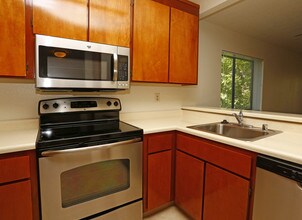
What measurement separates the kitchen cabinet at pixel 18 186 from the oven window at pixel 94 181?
176 mm

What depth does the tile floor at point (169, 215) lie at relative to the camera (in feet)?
5.72

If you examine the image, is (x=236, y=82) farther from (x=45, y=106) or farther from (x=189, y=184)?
(x=45, y=106)

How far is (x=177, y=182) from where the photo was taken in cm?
177

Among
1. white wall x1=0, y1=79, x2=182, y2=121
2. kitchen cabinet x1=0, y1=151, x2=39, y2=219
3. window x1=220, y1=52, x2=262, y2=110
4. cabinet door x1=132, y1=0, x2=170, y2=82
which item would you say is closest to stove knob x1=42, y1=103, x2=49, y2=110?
white wall x1=0, y1=79, x2=182, y2=121

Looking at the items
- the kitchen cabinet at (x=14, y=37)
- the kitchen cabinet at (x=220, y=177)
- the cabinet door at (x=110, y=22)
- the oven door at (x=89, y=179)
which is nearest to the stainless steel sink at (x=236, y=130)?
the kitchen cabinet at (x=220, y=177)

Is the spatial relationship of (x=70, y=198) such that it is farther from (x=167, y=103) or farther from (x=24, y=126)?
(x=167, y=103)

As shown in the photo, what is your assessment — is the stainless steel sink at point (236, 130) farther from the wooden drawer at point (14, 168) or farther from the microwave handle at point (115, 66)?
the wooden drawer at point (14, 168)

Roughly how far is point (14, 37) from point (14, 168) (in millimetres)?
871

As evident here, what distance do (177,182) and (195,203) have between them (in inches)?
10.1

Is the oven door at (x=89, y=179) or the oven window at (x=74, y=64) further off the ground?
the oven window at (x=74, y=64)

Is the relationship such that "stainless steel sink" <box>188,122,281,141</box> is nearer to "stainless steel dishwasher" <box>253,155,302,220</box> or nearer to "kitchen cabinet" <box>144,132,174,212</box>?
"kitchen cabinet" <box>144,132,174,212</box>

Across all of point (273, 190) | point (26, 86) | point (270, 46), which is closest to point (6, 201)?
point (26, 86)

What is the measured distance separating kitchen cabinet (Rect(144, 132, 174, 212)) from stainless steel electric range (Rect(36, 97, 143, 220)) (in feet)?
0.38

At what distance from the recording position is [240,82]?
12.6 ft
